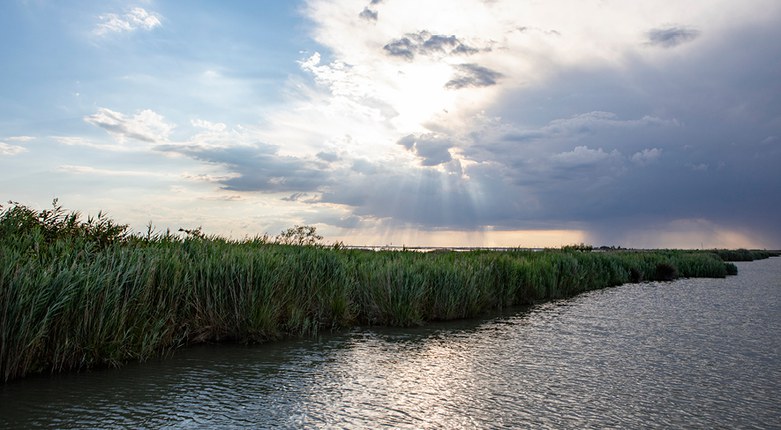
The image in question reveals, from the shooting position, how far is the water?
18.3 feet

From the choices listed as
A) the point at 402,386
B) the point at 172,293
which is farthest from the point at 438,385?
the point at 172,293

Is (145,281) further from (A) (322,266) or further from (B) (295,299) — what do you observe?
(A) (322,266)

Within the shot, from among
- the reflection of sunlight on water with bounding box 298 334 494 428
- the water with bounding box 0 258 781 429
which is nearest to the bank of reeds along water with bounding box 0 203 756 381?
the water with bounding box 0 258 781 429

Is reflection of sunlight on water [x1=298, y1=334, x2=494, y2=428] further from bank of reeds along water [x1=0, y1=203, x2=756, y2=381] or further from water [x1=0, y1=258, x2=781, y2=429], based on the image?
bank of reeds along water [x1=0, y1=203, x2=756, y2=381]

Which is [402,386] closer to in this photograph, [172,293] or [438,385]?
[438,385]

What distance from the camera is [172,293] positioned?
29.2 ft

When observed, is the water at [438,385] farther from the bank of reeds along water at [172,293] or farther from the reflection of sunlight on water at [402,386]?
the bank of reeds along water at [172,293]

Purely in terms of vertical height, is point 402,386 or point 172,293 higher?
point 172,293

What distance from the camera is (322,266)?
11953 mm

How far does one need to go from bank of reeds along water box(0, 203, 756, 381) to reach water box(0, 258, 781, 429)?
43 centimetres

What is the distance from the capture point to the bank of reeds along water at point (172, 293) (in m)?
6.86

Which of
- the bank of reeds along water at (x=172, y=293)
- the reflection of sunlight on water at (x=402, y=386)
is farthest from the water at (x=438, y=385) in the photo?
the bank of reeds along water at (x=172, y=293)

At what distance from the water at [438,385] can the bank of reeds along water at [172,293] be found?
430 millimetres

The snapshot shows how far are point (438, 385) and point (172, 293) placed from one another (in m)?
5.12
